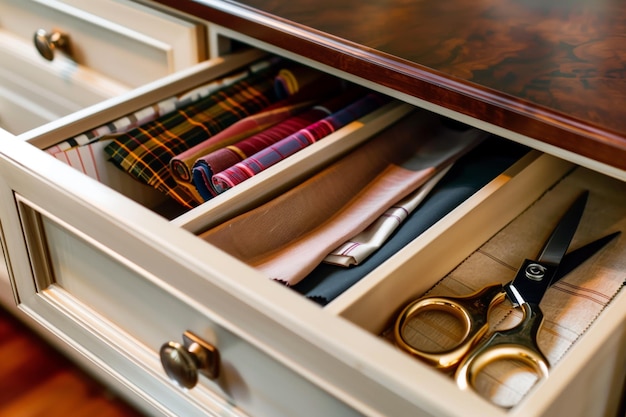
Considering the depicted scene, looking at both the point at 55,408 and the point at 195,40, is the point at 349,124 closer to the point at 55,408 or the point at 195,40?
the point at 195,40

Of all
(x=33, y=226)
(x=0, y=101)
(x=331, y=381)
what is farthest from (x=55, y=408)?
(x=0, y=101)

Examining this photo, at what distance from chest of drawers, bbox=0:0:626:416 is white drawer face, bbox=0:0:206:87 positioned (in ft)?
0.14

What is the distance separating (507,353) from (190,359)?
0.23 m

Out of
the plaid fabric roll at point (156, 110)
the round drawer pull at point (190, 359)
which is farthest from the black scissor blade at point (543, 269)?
the plaid fabric roll at point (156, 110)

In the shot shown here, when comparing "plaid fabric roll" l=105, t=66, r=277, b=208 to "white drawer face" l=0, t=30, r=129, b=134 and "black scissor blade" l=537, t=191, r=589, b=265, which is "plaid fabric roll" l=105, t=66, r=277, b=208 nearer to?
"white drawer face" l=0, t=30, r=129, b=134

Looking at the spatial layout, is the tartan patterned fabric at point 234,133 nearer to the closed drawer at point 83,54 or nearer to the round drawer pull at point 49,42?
the closed drawer at point 83,54

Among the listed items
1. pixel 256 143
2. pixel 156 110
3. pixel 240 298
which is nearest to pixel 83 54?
pixel 156 110

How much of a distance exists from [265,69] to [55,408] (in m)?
0.43

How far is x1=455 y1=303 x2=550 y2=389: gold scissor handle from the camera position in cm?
46

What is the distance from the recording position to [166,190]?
676mm

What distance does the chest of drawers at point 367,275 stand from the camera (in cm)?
42

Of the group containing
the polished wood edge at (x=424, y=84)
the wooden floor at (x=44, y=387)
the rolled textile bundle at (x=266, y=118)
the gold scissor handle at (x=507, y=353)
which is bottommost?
the wooden floor at (x=44, y=387)

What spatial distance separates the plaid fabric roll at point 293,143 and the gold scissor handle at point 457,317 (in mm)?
205

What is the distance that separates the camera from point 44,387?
28.6 inches
